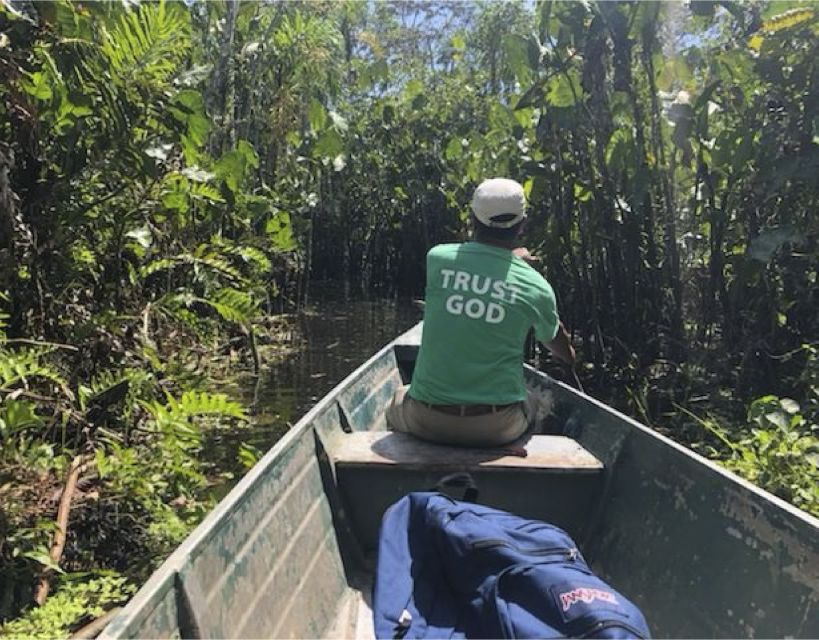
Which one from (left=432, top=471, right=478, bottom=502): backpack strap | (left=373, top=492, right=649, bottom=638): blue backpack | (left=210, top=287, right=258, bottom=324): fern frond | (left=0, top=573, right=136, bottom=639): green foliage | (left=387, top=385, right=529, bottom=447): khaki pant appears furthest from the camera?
(left=210, top=287, right=258, bottom=324): fern frond

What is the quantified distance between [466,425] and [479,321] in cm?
48

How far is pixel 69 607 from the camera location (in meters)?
3.03

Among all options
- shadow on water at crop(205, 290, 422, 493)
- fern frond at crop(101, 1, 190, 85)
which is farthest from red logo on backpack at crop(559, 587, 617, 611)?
fern frond at crop(101, 1, 190, 85)

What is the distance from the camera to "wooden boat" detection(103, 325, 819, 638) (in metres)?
2.18

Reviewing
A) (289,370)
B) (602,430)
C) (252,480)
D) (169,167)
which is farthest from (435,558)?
(289,370)

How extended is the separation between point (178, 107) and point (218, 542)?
3499 mm

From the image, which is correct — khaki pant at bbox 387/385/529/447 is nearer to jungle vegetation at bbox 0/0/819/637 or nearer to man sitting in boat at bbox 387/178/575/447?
man sitting in boat at bbox 387/178/575/447

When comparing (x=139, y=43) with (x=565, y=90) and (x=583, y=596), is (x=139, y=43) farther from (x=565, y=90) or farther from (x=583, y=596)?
(x=583, y=596)

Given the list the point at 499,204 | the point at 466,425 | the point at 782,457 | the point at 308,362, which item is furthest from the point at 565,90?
the point at 308,362

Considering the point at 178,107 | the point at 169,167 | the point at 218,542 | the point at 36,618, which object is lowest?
the point at 36,618

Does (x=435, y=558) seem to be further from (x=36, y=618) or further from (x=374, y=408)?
(x=374, y=408)

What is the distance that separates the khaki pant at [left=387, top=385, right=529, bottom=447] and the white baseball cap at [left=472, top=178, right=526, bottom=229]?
2.75 feet

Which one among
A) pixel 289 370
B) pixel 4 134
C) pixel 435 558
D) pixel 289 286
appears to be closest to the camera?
pixel 435 558

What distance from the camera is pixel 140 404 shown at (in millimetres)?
4473
